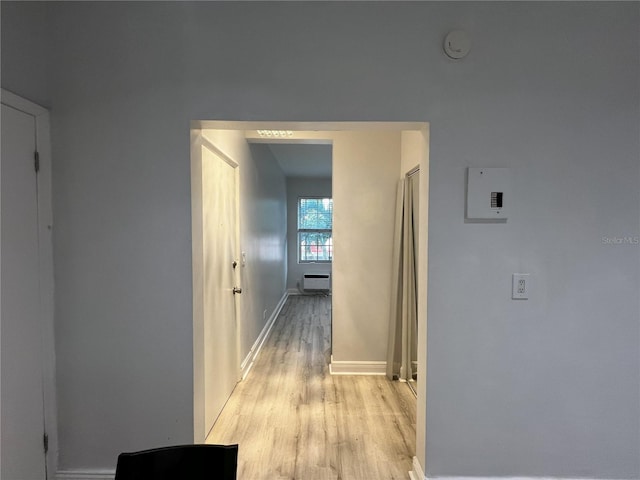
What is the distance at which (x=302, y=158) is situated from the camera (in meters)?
5.77

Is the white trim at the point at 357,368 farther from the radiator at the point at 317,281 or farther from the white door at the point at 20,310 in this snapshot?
the radiator at the point at 317,281

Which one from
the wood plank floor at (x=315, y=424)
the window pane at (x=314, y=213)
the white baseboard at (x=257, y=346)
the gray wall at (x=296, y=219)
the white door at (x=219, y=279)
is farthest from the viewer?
the window pane at (x=314, y=213)

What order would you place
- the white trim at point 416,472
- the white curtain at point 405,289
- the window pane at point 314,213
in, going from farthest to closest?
1. the window pane at point 314,213
2. the white curtain at point 405,289
3. the white trim at point 416,472

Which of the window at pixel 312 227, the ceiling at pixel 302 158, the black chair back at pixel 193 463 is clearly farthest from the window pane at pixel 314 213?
the black chair back at pixel 193 463

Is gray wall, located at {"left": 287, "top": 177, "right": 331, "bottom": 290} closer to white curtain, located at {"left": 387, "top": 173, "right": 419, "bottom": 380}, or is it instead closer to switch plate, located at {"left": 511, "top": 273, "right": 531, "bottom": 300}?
white curtain, located at {"left": 387, "top": 173, "right": 419, "bottom": 380}

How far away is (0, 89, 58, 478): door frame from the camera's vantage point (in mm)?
1746

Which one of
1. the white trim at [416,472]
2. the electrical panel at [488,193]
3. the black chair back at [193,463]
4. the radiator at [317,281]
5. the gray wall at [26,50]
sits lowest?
the white trim at [416,472]

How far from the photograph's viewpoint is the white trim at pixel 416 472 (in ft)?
6.09

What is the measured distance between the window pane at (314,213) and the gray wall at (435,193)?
6487 millimetres

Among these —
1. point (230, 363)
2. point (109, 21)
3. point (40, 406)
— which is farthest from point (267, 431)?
point (109, 21)

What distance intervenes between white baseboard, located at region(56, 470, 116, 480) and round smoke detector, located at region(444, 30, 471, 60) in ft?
9.30

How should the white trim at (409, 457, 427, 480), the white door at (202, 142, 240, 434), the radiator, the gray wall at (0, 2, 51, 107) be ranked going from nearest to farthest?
the gray wall at (0, 2, 51, 107), the white trim at (409, 457, 427, 480), the white door at (202, 142, 240, 434), the radiator

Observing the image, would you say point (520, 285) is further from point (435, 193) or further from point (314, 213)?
point (314, 213)

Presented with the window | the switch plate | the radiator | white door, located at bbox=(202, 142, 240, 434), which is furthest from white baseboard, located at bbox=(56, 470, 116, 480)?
the window
